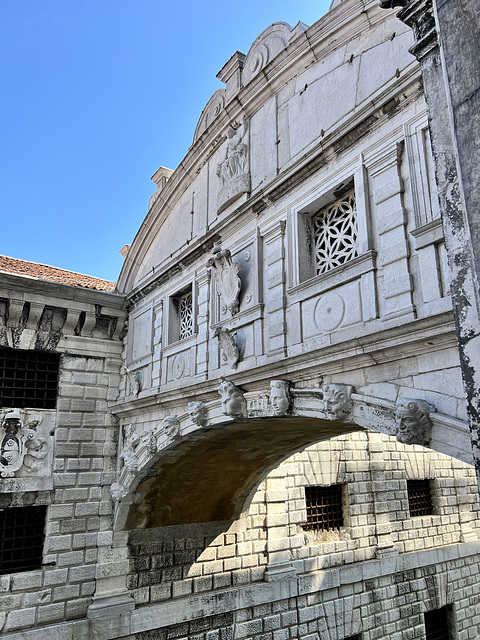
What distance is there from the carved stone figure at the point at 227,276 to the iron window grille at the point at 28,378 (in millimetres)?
3493

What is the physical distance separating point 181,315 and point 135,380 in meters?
1.33

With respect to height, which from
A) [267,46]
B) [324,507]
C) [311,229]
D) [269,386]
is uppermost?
[267,46]

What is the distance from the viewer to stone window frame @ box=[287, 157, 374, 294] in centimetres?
451

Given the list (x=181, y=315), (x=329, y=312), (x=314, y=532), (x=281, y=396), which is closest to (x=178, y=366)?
(x=181, y=315)

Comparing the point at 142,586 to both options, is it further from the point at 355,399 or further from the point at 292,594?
the point at 355,399

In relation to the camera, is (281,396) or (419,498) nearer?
(281,396)

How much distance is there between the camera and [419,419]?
3564 mm

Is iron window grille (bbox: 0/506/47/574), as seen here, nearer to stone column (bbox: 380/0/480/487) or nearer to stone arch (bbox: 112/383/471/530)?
stone arch (bbox: 112/383/471/530)

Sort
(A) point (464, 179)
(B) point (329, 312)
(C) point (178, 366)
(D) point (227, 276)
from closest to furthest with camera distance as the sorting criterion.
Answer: (A) point (464, 179) → (B) point (329, 312) → (D) point (227, 276) → (C) point (178, 366)

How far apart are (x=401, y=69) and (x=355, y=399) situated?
2.78 m

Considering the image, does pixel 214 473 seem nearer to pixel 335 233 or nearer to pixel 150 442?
pixel 150 442

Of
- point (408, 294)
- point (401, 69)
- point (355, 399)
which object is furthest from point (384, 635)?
point (401, 69)

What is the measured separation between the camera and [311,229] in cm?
542

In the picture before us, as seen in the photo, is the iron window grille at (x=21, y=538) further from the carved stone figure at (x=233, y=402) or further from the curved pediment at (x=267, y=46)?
the curved pediment at (x=267, y=46)
